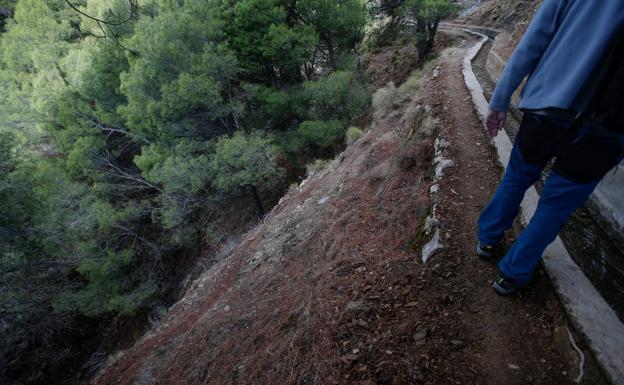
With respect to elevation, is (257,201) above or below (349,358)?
below

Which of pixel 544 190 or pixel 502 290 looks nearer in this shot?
pixel 544 190

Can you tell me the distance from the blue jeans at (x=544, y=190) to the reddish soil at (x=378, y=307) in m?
0.37

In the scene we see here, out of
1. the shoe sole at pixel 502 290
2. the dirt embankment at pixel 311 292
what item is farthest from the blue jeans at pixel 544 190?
the dirt embankment at pixel 311 292

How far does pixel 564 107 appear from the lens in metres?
1.44

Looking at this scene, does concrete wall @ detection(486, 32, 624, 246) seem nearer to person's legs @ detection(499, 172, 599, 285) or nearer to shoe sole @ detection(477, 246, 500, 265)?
shoe sole @ detection(477, 246, 500, 265)

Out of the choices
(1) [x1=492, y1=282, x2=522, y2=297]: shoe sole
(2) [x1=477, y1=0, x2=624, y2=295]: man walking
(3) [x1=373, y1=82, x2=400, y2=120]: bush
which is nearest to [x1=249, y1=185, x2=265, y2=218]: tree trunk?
(3) [x1=373, y1=82, x2=400, y2=120]: bush

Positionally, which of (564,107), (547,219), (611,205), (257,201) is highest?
(564,107)

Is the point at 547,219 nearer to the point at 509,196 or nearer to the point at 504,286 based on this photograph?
the point at 509,196

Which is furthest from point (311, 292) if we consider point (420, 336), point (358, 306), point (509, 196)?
point (509, 196)

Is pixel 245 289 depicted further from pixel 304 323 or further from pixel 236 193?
pixel 236 193

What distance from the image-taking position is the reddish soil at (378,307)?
192 cm

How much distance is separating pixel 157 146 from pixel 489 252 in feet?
41.6

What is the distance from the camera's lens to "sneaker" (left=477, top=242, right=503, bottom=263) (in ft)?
7.79

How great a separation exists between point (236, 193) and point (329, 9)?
8087 millimetres
